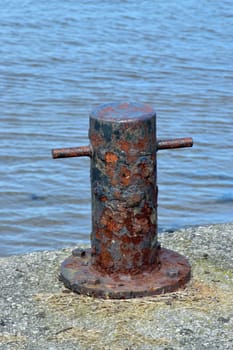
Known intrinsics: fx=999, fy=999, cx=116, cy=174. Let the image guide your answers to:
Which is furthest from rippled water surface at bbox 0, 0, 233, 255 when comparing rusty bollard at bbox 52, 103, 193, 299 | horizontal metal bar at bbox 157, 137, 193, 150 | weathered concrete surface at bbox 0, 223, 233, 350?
horizontal metal bar at bbox 157, 137, 193, 150

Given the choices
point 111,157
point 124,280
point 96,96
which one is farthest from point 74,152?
point 96,96

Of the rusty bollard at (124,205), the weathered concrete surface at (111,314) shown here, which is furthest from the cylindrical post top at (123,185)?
the weathered concrete surface at (111,314)

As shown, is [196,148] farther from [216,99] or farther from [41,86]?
[41,86]

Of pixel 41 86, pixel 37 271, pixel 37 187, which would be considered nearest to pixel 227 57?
pixel 41 86

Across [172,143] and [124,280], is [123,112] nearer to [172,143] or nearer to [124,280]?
[172,143]

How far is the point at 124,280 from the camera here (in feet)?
12.1

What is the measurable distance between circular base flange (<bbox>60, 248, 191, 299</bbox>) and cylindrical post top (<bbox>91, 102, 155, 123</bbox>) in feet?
1.92

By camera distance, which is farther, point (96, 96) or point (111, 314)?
point (96, 96)

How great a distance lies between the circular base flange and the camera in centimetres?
364

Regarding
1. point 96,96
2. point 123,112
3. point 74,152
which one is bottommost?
point 96,96

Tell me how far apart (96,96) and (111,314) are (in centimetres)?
466

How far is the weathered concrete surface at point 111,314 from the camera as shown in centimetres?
334

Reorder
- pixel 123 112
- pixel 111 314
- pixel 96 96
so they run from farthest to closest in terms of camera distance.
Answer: pixel 96 96
pixel 123 112
pixel 111 314

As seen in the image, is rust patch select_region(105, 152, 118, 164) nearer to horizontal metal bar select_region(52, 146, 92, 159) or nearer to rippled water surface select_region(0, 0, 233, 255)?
horizontal metal bar select_region(52, 146, 92, 159)
